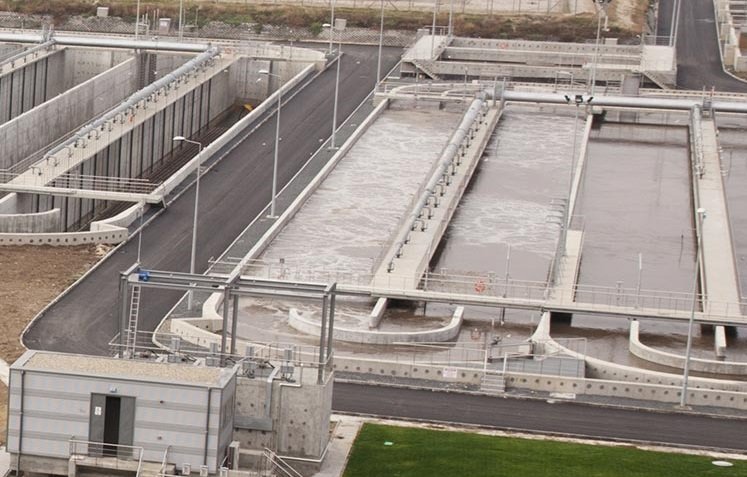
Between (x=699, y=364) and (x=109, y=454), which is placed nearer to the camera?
(x=109, y=454)

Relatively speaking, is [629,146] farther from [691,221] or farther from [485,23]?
[485,23]

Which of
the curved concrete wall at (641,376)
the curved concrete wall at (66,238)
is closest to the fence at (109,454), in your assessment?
the curved concrete wall at (641,376)

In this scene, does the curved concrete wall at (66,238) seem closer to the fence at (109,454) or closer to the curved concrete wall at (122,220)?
the curved concrete wall at (122,220)

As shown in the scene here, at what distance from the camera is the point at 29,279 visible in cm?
7975

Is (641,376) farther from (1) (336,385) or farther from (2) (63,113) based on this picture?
(2) (63,113)

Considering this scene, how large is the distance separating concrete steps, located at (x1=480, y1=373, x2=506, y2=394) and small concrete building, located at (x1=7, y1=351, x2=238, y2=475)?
15339 millimetres

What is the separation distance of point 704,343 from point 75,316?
2627cm

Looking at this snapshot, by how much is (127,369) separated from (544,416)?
16761 millimetres

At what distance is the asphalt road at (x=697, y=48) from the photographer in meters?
134

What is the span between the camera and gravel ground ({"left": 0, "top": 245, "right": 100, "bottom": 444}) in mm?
72750

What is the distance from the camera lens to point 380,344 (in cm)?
7438

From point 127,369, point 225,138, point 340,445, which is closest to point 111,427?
point 127,369

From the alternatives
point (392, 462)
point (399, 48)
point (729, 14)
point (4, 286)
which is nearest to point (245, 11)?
point (399, 48)

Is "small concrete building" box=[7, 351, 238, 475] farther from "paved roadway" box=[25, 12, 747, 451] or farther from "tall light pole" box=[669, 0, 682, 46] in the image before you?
"tall light pole" box=[669, 0, 682, 46]
